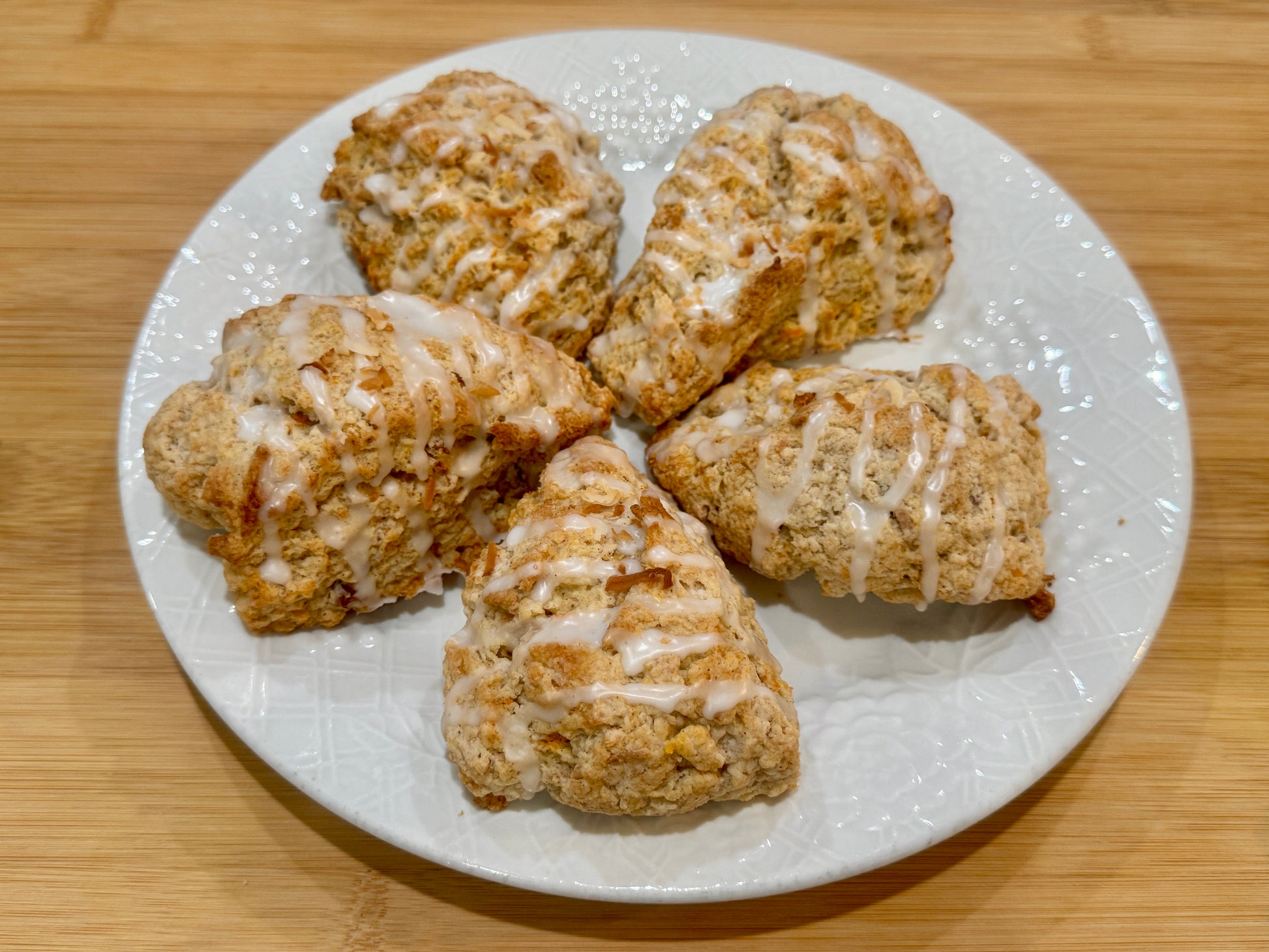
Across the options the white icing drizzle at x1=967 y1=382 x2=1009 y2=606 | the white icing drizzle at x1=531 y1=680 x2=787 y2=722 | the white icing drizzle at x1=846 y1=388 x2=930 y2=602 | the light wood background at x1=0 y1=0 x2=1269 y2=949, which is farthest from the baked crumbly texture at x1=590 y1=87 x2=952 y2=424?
the light wood background at x1=0 y1=0 x2=1269 y2=949

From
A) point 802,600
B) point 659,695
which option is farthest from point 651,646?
point 802,600

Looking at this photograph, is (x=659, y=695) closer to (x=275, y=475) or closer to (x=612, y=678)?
(x=612, y=678)

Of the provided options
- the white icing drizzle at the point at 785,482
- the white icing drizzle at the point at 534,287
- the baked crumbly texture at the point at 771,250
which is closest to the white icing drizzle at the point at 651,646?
the white icing drizzle at the point at 785,482

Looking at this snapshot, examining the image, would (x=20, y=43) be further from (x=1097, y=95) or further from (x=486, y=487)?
(x=1097, y=95)

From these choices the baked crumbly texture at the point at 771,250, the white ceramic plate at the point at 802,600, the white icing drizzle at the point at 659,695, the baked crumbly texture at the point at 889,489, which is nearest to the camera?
the white icing drizzle at the point at 659,695

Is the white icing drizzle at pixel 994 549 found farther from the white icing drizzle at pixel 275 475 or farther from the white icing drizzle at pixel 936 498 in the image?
the white icing drizzle at pixel 275 475
